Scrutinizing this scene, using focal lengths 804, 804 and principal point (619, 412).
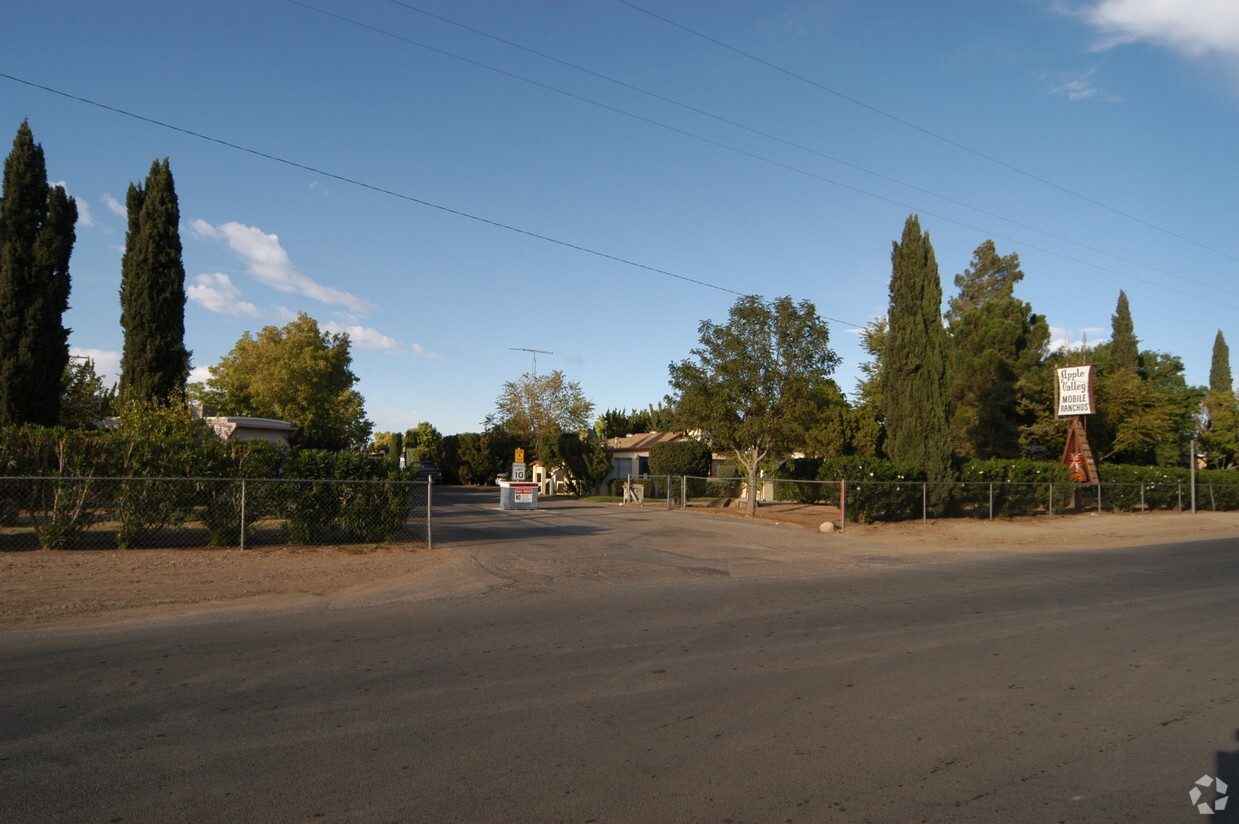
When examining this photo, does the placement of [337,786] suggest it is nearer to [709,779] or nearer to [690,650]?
[709,779]

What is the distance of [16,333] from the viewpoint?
19.8 metres

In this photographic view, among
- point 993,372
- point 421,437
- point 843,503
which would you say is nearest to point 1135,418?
point 993,372

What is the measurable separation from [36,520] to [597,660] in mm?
11035

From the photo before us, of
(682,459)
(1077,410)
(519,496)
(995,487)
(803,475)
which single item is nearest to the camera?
(519,496)

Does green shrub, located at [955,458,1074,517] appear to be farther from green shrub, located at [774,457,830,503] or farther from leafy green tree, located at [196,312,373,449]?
leafy green tree, located at [196,312,373,449]

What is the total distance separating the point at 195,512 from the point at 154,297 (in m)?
13.7

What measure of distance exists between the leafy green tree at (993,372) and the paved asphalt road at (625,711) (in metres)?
30.1

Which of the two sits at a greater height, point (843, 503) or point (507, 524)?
point (843, 503)

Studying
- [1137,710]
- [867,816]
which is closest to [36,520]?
[867,816]

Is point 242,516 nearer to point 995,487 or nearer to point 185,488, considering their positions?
point 185,488

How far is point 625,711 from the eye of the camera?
5.89 m

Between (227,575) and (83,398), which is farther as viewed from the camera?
(83,398)

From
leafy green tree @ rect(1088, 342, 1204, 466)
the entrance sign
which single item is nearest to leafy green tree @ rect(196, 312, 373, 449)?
the entrance sign

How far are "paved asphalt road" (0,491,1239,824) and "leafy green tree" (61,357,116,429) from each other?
61.3ft
